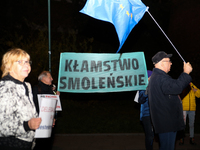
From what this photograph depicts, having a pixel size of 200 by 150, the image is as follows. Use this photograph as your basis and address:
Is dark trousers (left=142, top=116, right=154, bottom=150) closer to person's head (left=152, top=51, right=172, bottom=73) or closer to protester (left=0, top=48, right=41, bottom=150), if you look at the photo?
person's head (left=152, top=51, right=172, bottom=73)

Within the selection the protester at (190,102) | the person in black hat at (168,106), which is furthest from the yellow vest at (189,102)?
the person in black hat at (168,106)

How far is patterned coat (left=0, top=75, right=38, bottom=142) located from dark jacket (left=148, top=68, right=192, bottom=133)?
2.07 m

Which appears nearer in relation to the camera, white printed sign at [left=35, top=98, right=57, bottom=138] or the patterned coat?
the patterned coat

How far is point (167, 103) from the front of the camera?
3.92m

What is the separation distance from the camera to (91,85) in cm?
567

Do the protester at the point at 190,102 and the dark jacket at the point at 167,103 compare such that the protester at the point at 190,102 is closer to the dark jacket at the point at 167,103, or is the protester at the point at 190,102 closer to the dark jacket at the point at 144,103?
the dark jacket at the point at 144,103

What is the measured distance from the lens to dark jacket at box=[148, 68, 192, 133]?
383 centimetres

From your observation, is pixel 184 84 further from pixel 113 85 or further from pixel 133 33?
pixel 133 33

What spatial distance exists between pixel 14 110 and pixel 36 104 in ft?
6.90

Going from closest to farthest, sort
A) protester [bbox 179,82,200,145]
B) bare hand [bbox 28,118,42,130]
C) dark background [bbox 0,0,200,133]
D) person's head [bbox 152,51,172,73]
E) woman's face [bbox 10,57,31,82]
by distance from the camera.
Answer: bare hand [bbox 28,118,42,130], woman's face [bbox 10,57,31,82], person's head [bbox 152,51,172,73], protester [bbox 179,82,200,145], dark background [bbox 0,0,200,133]

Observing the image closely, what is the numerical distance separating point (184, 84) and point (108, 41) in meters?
22.1

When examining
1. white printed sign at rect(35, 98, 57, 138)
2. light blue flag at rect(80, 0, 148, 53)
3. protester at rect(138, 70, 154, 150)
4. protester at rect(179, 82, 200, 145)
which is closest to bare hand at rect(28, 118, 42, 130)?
white printed sign at rect(35, 98, 57, 138)

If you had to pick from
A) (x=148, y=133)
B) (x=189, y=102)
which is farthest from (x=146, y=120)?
(x=189, y=102)

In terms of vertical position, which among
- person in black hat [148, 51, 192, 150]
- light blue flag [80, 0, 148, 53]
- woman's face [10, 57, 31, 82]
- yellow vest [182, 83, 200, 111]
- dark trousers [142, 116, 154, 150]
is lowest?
dark trousers [142, 116, 154, 150]
